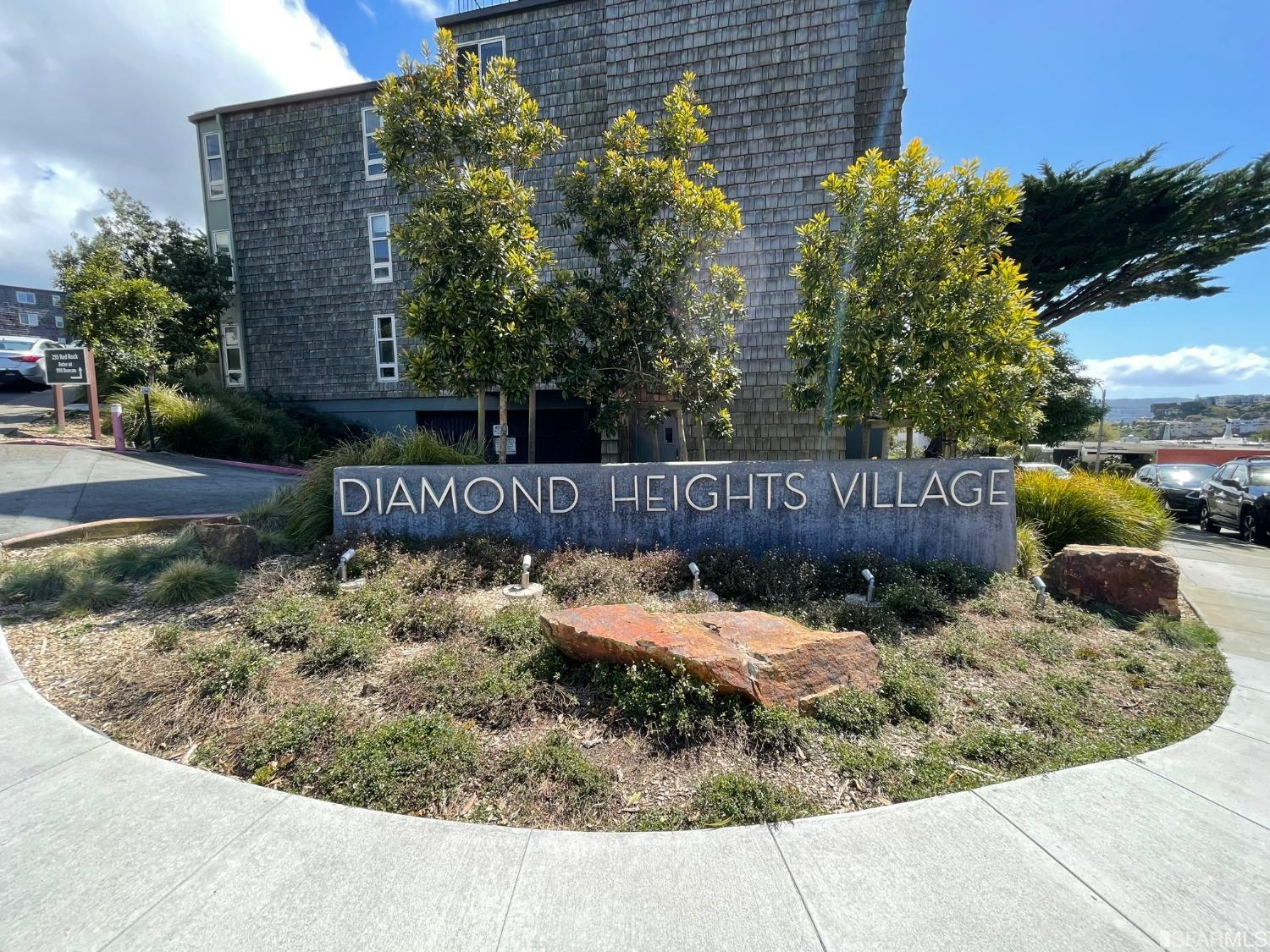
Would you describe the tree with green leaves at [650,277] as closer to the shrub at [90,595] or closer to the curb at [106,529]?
the curb at [106,529]

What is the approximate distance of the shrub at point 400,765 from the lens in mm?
2846

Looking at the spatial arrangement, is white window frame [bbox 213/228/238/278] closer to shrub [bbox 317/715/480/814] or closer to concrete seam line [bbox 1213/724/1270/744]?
shrub [bbox 317/715/480/814]

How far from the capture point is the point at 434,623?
4629 millimetres

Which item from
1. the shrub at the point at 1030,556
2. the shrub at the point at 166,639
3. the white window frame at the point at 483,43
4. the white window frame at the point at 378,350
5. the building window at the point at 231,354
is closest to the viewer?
the shrub at the point at 166,639

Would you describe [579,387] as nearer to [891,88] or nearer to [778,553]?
[778,553]

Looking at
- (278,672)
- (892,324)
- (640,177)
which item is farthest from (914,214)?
(278,672)

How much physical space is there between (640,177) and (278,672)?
658cm

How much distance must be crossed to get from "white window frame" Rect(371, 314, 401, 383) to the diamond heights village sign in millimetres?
9350

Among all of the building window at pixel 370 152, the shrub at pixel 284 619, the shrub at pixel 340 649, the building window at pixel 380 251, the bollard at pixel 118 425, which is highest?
the building window at pixel 370 152

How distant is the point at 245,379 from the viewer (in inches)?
635

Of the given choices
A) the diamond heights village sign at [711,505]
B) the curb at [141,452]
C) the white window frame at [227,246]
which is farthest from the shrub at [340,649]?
the white window frame at [227,246]

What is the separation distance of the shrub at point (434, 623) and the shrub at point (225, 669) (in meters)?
0.95

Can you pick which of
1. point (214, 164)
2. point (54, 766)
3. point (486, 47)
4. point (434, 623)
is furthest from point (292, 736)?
point (214, 164)

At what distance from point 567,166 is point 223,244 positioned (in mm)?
10977
